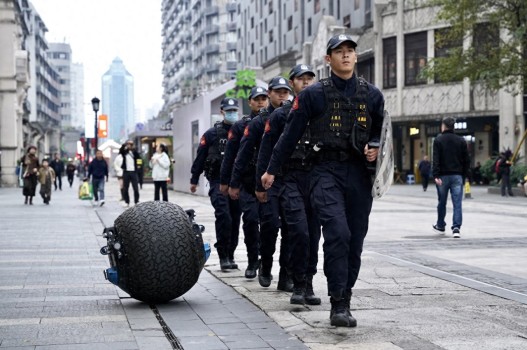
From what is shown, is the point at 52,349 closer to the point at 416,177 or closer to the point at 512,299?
the point at 512,299

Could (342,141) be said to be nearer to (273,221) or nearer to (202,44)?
(273,221)

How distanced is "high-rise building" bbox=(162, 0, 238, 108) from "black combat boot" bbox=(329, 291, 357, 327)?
93663mm

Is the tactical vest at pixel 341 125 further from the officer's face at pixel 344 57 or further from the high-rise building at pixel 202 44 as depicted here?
the high-rise building at pixel 202 44

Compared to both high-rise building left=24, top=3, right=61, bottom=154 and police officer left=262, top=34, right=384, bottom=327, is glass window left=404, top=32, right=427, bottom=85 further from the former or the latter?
high-rise building left=24, top=3, right=61, bottom=154

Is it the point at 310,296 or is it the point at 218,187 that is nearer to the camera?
the point at 310,296

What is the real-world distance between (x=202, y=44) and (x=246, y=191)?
115467mm

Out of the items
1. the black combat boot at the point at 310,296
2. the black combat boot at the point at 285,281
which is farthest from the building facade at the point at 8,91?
the black combat boot at the point at 310,296

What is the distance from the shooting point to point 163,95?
17675cm

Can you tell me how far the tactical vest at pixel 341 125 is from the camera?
6.34 metres

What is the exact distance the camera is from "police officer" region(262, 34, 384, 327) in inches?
249

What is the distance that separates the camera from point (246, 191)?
29.6 ft

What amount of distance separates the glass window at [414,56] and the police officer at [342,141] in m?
40.8

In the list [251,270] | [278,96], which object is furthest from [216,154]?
[278,96]

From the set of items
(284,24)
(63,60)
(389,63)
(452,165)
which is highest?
(63,60)
